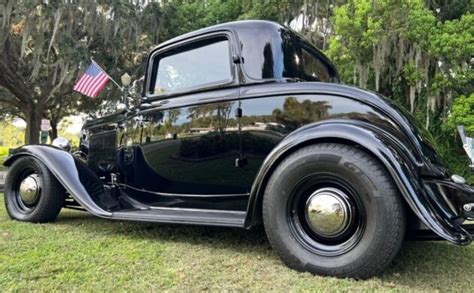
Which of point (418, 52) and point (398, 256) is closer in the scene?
point (398, 256)

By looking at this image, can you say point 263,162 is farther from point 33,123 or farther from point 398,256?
point 33,123

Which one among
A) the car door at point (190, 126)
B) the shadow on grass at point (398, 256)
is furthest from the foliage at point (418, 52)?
the shadow on grass at point (398, 256)

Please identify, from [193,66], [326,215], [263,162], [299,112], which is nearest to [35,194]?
[193,66]

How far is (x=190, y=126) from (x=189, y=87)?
44 centimetres

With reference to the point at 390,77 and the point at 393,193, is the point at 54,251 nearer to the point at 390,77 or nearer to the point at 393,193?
the point at 393,193

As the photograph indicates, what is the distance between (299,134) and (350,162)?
0.40 meters

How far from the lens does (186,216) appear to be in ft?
10.4

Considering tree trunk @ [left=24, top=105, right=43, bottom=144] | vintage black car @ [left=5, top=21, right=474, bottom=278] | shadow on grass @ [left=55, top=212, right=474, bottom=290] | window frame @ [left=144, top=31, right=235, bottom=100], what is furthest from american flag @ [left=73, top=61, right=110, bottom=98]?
tree trunk @ [left=24, top=105, right=43, bottom=144]

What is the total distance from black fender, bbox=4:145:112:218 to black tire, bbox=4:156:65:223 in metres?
0.10

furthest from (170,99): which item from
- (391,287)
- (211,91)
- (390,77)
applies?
(390,77)

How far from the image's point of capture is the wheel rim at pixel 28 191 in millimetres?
4082

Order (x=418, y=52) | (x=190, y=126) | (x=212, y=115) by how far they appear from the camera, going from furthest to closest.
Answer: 1. (x=418, y=52)
2. (x=190, y=126)
3. (x=212, y=115)

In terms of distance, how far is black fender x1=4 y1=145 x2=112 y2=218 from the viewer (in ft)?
11.9

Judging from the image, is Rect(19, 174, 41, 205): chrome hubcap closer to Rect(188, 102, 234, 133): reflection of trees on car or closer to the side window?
the side window
